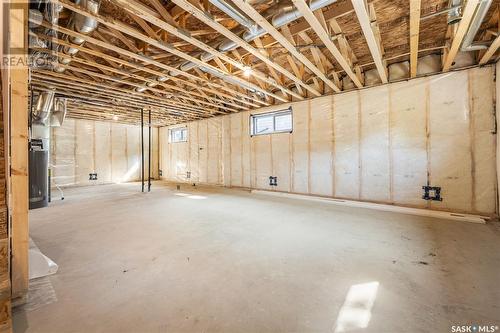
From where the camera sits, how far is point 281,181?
5688mm

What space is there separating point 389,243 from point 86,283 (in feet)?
9.79

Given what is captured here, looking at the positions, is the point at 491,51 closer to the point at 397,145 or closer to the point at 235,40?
the point at 397,145

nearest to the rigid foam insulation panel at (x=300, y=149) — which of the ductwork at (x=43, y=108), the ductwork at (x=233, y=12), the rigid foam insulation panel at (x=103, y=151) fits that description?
the ductwork at (x=233, y=12)

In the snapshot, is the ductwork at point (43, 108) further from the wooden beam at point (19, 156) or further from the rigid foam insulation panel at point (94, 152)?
the wooden beam at point (19, 156)

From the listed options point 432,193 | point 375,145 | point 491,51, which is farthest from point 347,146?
point 491,51

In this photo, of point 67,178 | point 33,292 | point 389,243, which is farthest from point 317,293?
point 67,178

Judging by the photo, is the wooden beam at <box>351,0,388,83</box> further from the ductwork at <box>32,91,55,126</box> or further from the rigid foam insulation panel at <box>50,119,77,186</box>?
the rigid foam insulation panel at <box>50,119,77,186</box>

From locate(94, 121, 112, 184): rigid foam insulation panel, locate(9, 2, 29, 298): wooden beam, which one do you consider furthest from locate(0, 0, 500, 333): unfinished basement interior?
locate(94, 121, 112, 184): rigid foam insulation panel

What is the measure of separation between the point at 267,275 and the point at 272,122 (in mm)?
4788

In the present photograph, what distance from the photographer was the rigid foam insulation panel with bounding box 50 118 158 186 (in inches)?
284

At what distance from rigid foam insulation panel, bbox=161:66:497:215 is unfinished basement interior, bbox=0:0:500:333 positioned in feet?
0.09

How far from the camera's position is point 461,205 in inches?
138

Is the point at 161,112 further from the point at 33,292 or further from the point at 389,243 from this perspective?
the point at 389,243

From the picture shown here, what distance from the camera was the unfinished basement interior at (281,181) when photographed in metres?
1.32
